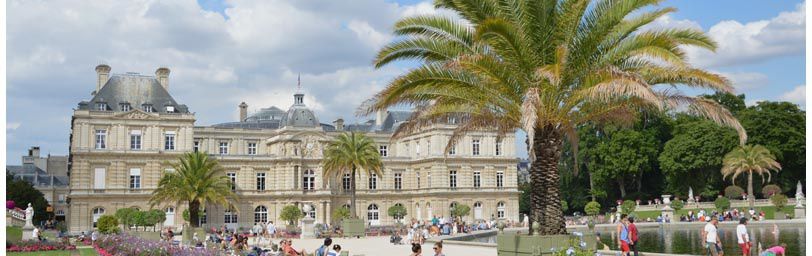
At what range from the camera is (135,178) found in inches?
2307

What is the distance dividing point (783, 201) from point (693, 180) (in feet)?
45.2

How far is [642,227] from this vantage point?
43.3 metres

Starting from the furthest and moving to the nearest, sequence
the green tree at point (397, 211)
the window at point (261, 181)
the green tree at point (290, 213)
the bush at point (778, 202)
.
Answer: the window at point (261, 181), the green tree at point (397, 211), the green tree at point (290, 213), the bush at point (778, 202)

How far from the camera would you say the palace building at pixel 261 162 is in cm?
5738

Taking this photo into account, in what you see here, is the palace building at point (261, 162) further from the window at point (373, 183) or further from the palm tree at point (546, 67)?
the palm tree at point (546, 67)

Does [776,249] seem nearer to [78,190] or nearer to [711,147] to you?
[711,147]

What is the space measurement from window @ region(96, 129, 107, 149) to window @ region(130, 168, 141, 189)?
8.87 feet

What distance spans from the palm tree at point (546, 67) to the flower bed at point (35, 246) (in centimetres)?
1716

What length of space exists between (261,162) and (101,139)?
12216mm

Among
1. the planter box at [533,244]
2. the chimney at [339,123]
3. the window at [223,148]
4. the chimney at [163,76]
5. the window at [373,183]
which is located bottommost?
the planter box at [533,244]

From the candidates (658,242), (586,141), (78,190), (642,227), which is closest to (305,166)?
(78,190)

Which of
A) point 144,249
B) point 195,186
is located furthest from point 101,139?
point 144,249

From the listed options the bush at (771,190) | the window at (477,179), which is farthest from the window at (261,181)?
the bush at (771,190)

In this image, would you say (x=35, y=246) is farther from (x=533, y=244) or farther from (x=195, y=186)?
(x=533, y=244)
